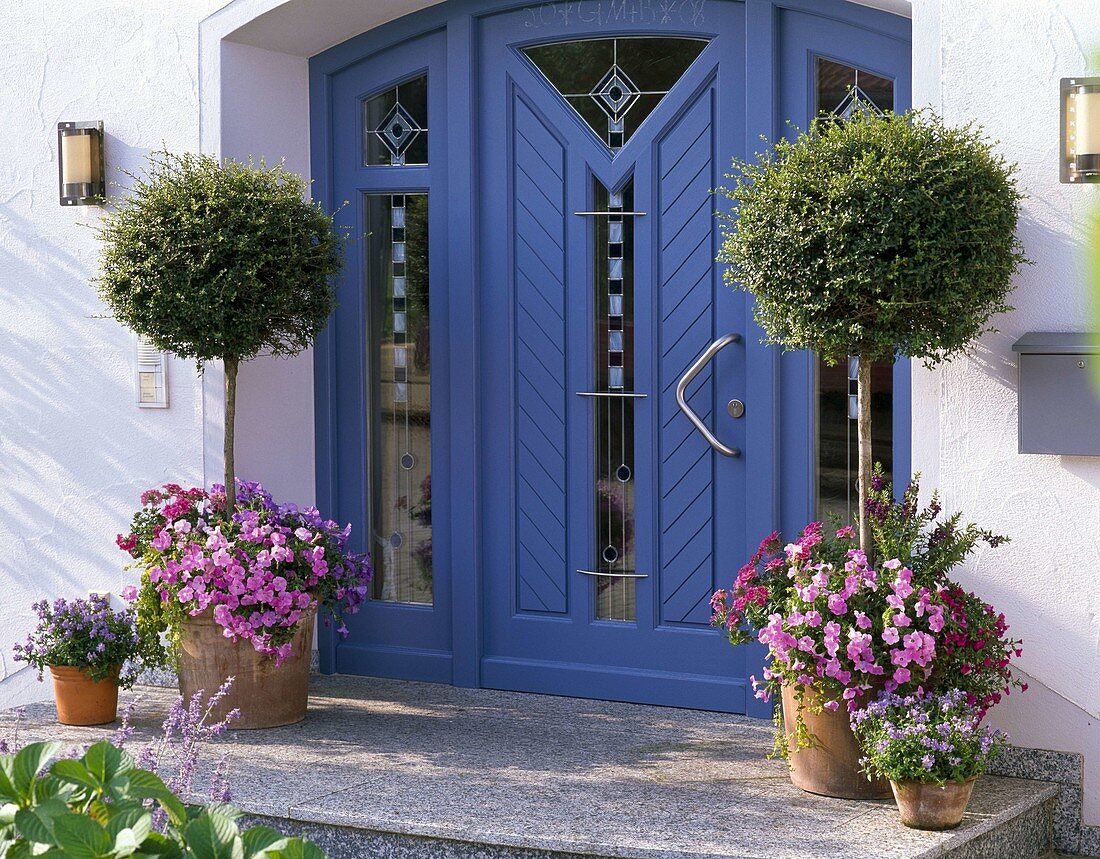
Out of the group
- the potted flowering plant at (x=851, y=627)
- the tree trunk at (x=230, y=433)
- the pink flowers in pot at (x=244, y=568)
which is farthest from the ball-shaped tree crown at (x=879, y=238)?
the tree trunk at (x=230, y=433)

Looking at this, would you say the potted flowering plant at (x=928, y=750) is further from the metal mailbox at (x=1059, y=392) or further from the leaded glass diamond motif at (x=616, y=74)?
the leaded glass diamond motif at (x=616, y=74)

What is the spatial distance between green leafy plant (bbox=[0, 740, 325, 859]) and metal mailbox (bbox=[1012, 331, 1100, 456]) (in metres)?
2.68

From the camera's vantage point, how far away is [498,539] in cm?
495

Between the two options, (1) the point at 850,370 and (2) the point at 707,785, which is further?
(1) the point at 850,370

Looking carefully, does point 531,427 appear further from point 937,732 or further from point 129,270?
point 937,732

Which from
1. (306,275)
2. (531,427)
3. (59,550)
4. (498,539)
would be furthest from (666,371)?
(59,550)

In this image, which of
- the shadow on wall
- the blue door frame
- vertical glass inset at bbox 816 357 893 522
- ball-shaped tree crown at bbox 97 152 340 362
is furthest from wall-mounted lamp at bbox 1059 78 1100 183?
the shadow on wall

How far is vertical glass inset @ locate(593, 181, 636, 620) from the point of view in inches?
185

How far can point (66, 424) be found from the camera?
17.4 feet

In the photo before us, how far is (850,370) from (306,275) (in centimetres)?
169

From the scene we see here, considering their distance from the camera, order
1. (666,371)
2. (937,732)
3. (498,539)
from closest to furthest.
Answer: (937,732), (666,371), (498,539)

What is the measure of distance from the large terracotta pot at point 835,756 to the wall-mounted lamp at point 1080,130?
1.49 metres

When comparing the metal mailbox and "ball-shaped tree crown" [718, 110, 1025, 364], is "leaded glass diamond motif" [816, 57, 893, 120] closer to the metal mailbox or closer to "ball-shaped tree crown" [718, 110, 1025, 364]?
"ball-shaped tree crown" [718, 110, 1025, 364]

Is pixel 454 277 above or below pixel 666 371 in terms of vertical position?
above
